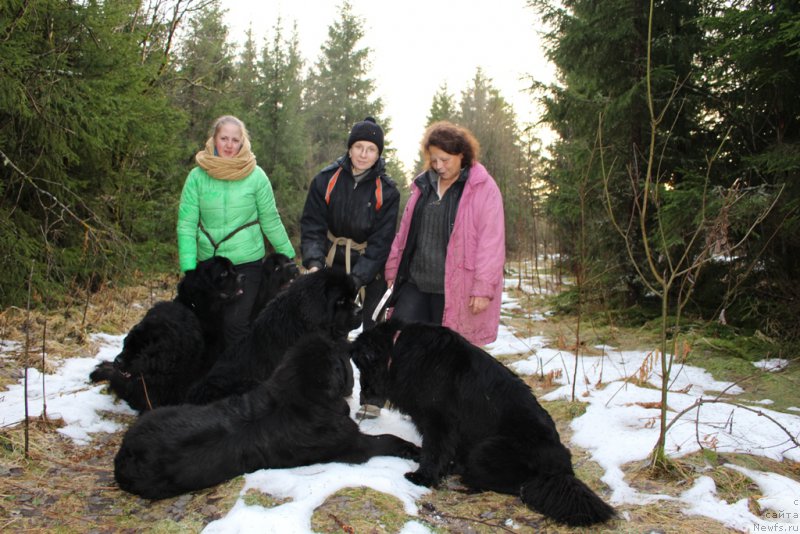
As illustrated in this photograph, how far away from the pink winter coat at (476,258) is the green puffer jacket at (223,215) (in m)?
1.73

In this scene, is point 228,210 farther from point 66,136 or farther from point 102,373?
point 66,136

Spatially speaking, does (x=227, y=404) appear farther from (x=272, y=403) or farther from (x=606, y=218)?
(x=606, y=218)

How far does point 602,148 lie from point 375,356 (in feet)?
7.92

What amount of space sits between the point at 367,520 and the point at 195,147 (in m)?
11.5

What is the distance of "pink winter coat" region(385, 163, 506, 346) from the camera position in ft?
13.6

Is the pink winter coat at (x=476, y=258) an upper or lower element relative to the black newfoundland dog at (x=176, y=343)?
upper

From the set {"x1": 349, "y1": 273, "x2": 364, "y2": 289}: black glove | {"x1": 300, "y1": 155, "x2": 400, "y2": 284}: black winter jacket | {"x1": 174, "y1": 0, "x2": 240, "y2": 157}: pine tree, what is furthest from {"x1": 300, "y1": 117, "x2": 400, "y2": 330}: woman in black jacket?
{"x1": 174, "y1": 0, "x2": 240, "y2": 157}: pine tree

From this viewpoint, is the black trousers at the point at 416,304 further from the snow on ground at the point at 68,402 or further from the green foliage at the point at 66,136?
the green foliage at the point at 66,136

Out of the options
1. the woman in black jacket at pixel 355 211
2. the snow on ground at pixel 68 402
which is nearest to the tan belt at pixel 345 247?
the woman in black jacket at pixel 355 211

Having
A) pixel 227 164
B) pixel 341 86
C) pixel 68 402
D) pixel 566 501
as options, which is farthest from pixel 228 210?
pixel 341 86

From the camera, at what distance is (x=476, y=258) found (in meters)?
4.22

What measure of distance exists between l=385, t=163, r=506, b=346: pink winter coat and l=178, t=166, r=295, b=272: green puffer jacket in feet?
5.66

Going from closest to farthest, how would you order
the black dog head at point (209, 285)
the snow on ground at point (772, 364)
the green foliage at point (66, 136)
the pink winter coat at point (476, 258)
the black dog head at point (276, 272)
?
the pink winter coat at point (476, 258), the black dog head at point (209, 285), the snow on ground at point (772, 364), the black dog head at point (276, 272), the green foliage at point (66, 136)

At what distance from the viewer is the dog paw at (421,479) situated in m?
3.24
